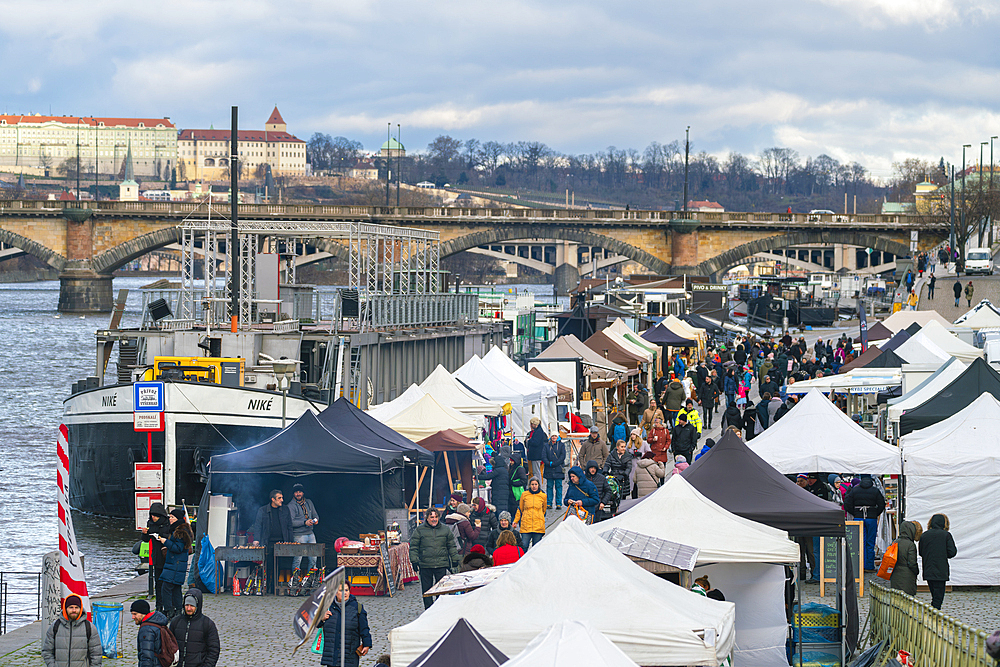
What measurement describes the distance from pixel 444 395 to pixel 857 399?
994 centimetres

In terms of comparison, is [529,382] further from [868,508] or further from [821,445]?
[868,508]

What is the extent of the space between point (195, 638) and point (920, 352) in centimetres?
2029

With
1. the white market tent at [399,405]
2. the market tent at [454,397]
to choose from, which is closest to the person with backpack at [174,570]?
the white market tent at [399,405]

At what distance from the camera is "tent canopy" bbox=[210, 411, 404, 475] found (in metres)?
14.5

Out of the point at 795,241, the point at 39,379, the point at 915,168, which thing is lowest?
the point at 39,379

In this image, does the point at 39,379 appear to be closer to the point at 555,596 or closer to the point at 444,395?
the point at 444,395

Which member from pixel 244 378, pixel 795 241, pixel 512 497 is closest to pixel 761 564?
pixel 512 497

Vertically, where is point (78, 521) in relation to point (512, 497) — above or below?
below

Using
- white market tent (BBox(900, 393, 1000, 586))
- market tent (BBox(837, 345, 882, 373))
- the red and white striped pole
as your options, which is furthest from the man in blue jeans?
market tent (BBox(837, 345, 882, 373))

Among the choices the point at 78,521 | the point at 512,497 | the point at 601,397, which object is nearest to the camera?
the point at 512,497

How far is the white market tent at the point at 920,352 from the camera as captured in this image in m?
26.3

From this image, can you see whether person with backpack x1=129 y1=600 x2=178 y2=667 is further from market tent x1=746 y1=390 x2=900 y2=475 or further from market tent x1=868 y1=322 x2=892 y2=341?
market tent x1=868 y1=322 x2=892 y2=341

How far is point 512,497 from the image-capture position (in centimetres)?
1842

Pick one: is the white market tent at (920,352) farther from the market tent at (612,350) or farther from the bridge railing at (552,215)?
the bridge railing at (552,215)
